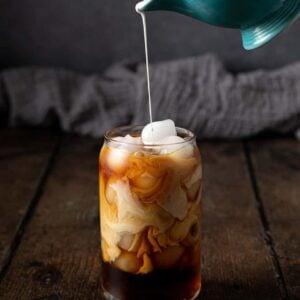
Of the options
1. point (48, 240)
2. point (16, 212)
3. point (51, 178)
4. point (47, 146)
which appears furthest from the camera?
point (47, 146)

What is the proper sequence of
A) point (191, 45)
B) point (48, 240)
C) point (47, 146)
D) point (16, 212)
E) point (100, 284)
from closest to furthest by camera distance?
point (100, 284) < point (48, 240) < point (16, 212) < point (47, 146) < point (191, 45)

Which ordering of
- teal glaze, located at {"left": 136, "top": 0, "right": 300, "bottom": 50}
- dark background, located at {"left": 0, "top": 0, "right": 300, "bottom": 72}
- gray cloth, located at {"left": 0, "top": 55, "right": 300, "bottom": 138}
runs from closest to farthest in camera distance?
teal glaze, located at {"left": 136, "top": 0, "right": 300, "bottom": 50}
gray cloth, located at {"left": 0, "top": 55, "right": 300, "bottom": 138}
dark background, located at {"left": 0, "top": 0, "right": 300, "bottom": 72}

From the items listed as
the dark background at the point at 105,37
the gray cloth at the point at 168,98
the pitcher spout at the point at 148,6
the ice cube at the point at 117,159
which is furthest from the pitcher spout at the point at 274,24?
the dark background at the point at 105,37

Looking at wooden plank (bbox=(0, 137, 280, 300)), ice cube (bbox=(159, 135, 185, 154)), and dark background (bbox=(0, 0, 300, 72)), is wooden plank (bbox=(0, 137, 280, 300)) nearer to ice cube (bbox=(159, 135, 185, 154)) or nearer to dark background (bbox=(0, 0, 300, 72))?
ice cube (bbox=(159, 135, 185, 154))

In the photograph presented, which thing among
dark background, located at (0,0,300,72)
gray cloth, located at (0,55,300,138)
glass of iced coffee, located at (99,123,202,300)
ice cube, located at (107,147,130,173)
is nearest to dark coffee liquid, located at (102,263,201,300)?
glass of iced coffee, located at (99,123,202,300)

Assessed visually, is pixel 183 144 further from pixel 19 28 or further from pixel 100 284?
pixel 19 28

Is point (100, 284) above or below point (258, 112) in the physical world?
above

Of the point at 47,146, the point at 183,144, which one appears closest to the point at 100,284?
the point at 183,144
